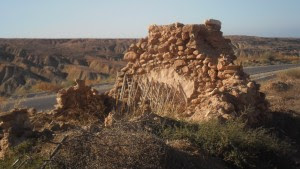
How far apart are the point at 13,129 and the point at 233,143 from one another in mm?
3796

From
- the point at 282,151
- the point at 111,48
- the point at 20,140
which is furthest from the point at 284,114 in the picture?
the point at 111,48

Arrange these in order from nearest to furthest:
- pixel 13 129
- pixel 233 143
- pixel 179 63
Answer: pixel 13 129, pixel 233 143, pixel 179 63

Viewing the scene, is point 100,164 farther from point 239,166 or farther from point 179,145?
point 239,166

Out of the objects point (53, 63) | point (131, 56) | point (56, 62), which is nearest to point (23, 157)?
point (131, 56)

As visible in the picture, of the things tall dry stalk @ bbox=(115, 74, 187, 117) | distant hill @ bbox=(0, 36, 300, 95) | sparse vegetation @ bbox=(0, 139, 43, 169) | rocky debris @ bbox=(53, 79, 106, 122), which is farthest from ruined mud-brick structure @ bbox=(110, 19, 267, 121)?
distant hill @ bbox=(0, 36, 300, 95)

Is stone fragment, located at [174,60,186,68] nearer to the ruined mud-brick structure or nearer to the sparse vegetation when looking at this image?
the ruined mud-brick structure

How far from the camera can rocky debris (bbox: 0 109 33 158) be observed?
27.8 feet

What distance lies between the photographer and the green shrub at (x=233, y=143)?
8844 mm

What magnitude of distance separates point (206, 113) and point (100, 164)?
443 cm

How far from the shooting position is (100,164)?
22.4 ft

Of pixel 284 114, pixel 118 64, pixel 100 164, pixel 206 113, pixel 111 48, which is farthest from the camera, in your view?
pixel 111 48

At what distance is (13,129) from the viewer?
883 centimetres

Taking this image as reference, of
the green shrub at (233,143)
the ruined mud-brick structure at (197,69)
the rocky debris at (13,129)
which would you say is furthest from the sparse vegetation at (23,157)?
the ruined mud-brick structure at (197,69)

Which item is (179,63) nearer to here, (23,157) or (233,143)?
(233,143)
